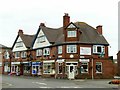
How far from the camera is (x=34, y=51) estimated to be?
212ft

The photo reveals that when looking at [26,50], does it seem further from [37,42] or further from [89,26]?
[89,26]

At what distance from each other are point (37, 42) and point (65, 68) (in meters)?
12.4

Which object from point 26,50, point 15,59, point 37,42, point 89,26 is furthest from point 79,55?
point 15,59

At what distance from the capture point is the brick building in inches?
2074

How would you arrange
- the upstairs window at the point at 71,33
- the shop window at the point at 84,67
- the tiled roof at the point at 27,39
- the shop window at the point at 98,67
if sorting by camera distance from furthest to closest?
the tiled roof at the point at 27,39, the shop window at the point at 98,67, the upstairs window at the point at 71,33, the shop window at the point at 84,67

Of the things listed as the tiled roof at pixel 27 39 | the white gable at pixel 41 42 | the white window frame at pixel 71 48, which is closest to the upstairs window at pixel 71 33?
the white window frame at pixel 71 48

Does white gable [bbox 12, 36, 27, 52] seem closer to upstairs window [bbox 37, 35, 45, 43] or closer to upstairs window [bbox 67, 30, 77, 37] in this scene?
upstairs window [bbox 37, 35, 45, 43]

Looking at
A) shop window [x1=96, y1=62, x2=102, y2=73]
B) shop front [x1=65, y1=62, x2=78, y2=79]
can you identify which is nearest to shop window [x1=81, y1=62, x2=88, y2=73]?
shop front [x1=65, y1=62, x2=78, y2=79]

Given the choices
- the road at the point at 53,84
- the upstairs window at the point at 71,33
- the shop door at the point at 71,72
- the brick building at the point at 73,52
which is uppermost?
the upstairs window at the point at 71,33

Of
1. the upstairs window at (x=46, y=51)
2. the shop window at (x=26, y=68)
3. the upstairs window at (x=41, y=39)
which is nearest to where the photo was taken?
the upstairs window at (x=46, y=51)

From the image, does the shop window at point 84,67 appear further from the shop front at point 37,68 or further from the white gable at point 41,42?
the shop front at point 37,68

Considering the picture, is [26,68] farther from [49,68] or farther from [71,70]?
[71,70]

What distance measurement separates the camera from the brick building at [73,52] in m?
52.7

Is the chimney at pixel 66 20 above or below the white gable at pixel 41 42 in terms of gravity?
above
